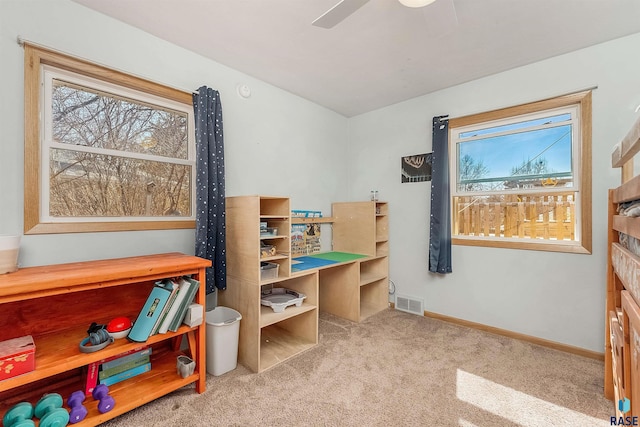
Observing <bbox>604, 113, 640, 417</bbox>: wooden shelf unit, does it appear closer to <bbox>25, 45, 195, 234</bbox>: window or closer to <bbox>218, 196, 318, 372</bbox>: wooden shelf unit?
<bbox>218, 196, 318, 372</bbox>: wooden shelf unit

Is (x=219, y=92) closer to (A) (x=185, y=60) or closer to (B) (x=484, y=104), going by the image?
(A) (x=185, y=60)

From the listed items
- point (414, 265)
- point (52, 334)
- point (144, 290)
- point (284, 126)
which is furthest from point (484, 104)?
point (52, 334)

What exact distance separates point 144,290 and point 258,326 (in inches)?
32.2

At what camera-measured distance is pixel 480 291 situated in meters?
2.64

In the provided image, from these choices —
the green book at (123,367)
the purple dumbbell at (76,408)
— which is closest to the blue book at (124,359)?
the green book at (123,367)

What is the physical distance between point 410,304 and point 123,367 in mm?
2596

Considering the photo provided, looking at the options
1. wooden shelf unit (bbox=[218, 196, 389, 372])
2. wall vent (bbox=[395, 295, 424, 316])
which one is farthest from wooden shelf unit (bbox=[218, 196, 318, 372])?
wall vent (bbox=[395, 295, 424, 316])

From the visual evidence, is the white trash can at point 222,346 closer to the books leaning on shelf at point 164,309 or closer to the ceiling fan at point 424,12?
the books leaning on shelf at point 164,309

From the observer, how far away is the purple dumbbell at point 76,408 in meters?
1.33

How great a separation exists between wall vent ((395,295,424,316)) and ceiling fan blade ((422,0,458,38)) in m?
2.49

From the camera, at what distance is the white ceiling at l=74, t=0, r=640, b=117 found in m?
1.69

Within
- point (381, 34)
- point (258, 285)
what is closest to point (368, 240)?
point (258, 285)

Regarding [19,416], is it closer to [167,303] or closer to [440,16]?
[167,303]

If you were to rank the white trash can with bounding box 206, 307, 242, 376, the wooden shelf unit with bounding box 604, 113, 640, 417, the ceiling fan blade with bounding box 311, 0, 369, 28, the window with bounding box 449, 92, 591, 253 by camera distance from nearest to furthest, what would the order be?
the wooden shelf unit with bounding box 604, 113, 640, 417
the ceiling fan blade with bounding box 311, 0, 369, 28
the white trash can with bounding box 206, 307, 242, 376
the window with bounding box 449, 92, 591, 253
